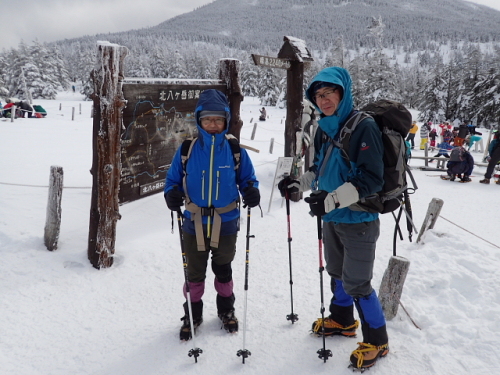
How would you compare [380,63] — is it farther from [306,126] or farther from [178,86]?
[178,86]

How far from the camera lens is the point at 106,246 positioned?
4258mm

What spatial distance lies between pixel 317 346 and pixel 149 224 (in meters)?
3.57

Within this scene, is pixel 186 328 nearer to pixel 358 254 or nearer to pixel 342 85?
pixel 358 254

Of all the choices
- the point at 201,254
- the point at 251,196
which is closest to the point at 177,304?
the point at 201,254

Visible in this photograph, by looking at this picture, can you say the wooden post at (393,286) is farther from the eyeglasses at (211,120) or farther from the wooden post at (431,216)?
the wooden post at (431,216)

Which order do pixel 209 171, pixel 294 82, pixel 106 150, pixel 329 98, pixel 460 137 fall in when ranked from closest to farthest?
1. pixel 329 98
2. pixel 209 171
3. pixel 106 150
4. pixel 294 82
5. pixel 460 137

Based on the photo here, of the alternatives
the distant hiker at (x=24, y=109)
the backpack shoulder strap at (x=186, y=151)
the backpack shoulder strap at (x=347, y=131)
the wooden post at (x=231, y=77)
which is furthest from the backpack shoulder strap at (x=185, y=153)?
the distant hiker at (x=24, y=109)

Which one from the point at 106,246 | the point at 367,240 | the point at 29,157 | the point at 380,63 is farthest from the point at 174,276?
the point at 380,63

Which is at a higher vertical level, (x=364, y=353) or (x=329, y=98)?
(x=329, y=98)

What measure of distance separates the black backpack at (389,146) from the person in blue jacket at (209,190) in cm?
→ 99

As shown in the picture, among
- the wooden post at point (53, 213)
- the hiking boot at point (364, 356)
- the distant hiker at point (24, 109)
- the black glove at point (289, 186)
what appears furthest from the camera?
the distant hiker at point (24, 109)

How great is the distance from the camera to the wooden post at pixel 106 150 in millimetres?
3840

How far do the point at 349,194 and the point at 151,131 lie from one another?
3465 millimetres

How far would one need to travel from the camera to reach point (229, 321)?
3.28 meters
